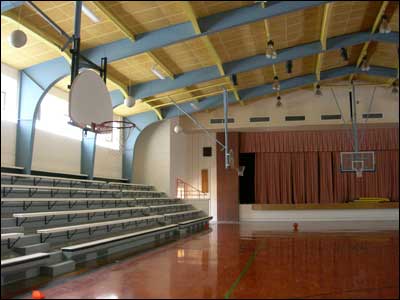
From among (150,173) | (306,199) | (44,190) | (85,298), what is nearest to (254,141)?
(306,199)

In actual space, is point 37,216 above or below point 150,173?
below

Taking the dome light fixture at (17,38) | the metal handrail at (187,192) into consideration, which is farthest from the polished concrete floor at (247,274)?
the metal handrail at (187,192)

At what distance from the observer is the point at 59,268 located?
6.05 m

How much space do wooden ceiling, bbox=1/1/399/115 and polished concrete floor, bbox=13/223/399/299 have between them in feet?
12.8

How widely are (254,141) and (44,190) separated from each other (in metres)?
12.2

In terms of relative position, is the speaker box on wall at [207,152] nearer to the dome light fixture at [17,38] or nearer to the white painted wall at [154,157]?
the white painted wall at [154,157]

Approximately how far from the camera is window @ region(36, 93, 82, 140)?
11.1 metres

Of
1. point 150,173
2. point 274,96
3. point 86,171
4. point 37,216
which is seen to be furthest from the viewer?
point 274,96

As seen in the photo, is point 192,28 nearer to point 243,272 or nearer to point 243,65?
point 243,65

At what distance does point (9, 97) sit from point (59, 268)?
5588mm

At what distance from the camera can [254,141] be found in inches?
766

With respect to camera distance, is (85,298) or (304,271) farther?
(304,271)

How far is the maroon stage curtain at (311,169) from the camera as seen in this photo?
1866 cm

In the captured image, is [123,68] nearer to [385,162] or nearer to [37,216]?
[37,216]
